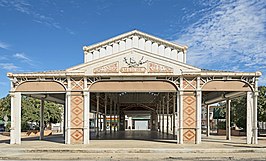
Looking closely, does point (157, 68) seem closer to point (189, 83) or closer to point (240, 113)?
point (189, 83)

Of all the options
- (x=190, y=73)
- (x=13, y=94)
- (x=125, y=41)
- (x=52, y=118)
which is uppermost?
(x=125, y=41)

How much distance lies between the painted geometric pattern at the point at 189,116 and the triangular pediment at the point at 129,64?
2467 millimetres

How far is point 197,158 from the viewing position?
1697 centimetres

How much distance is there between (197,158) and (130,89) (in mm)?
9175

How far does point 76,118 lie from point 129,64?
18.5 ft

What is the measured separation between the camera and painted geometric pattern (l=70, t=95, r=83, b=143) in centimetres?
2442

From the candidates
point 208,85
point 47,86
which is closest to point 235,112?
point 208,85

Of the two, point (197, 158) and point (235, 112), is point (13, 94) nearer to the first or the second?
point (197, 158)

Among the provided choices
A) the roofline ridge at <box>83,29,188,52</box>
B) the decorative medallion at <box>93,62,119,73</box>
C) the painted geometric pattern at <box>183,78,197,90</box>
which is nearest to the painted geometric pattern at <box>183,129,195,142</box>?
the painted geometric pattern at <box>183,78,197,90</box>

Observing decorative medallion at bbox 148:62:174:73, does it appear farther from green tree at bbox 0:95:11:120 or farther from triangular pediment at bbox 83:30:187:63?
green tree at bbox 0:95:11:120

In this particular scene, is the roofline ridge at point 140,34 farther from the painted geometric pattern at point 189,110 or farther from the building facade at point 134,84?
the painted geometric pattern at point 189,110

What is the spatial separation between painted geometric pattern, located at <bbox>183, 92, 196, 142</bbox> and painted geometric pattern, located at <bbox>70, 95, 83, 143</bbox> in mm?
7658

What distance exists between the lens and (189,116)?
2438 cm

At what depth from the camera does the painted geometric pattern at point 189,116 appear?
954 inches
